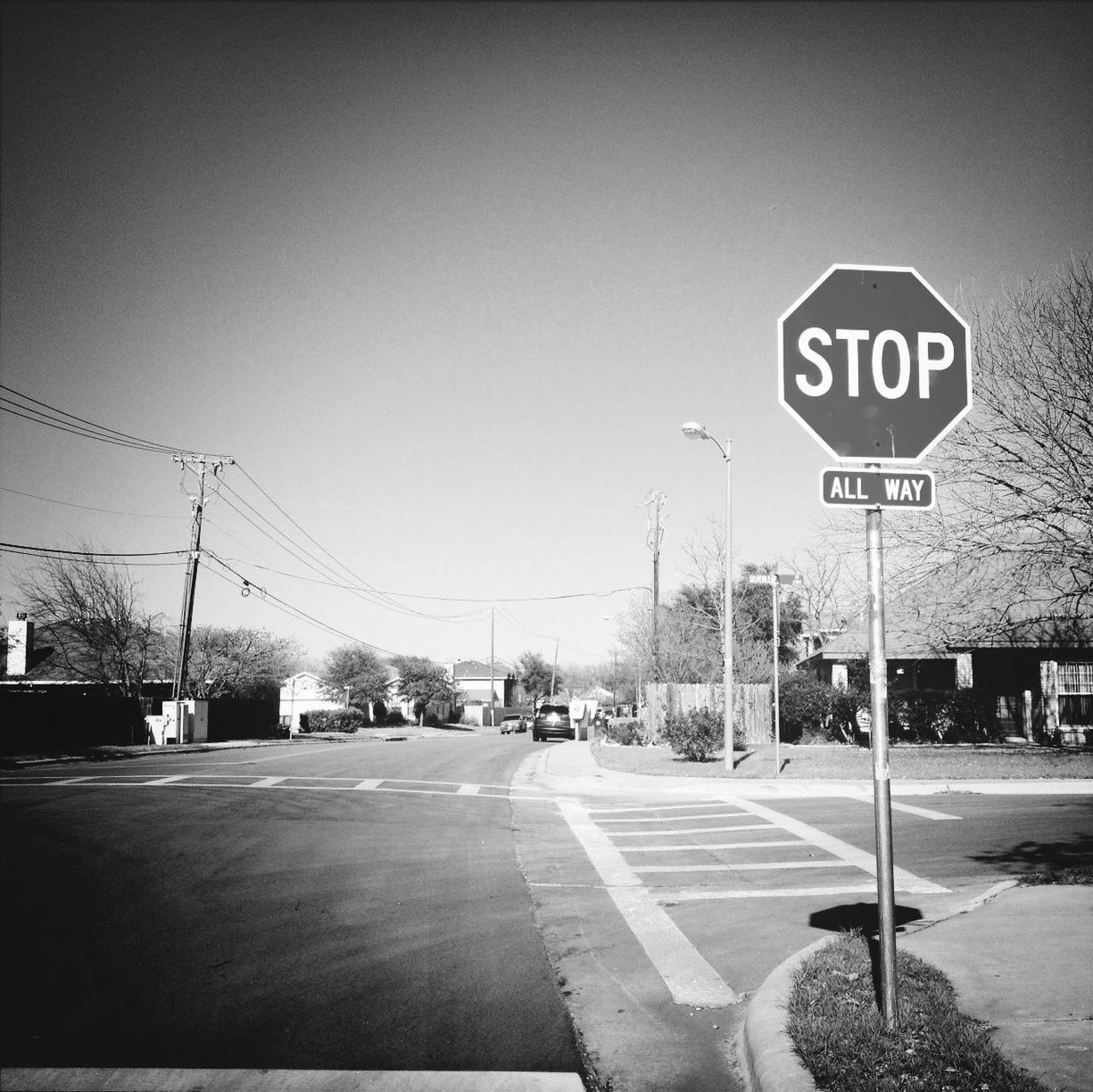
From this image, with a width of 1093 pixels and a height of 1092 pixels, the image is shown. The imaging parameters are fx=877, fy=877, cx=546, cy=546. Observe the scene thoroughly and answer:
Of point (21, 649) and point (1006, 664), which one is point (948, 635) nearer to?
point (1006, 664)

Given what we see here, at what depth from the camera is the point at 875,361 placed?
4.32 m

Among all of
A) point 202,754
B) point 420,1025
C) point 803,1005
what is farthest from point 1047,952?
point 202,754

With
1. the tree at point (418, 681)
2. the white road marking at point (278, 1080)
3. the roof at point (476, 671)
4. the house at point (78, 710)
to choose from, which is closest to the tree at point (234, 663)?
the house at point (78, 710)

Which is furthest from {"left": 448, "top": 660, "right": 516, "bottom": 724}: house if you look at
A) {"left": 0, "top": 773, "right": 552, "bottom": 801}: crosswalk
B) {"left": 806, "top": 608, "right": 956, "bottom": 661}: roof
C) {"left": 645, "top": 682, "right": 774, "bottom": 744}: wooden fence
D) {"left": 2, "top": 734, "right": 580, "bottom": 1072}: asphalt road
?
{"left": 2, "top": 734, "right": 580, "bottom": 1072}: asphalt road

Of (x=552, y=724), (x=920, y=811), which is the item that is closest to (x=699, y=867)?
(x=920, y=811)

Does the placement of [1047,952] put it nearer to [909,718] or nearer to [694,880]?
[694,880]

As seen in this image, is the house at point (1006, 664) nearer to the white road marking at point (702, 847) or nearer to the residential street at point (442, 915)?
the residential street at point (442, 915)

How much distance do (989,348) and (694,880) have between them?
1433cm

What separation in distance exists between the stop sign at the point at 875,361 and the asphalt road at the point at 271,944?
3.44 metres

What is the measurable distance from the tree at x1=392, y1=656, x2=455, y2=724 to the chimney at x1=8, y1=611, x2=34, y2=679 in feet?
91.0

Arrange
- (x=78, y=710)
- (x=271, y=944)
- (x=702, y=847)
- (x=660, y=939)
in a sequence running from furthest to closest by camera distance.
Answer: (x=78, y=710), (x=702, y=847), (x=660, y=939), (x=271, y=944)

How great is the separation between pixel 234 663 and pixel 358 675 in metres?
22.1

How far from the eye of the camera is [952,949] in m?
5.50

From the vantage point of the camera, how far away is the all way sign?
13.3 feet
